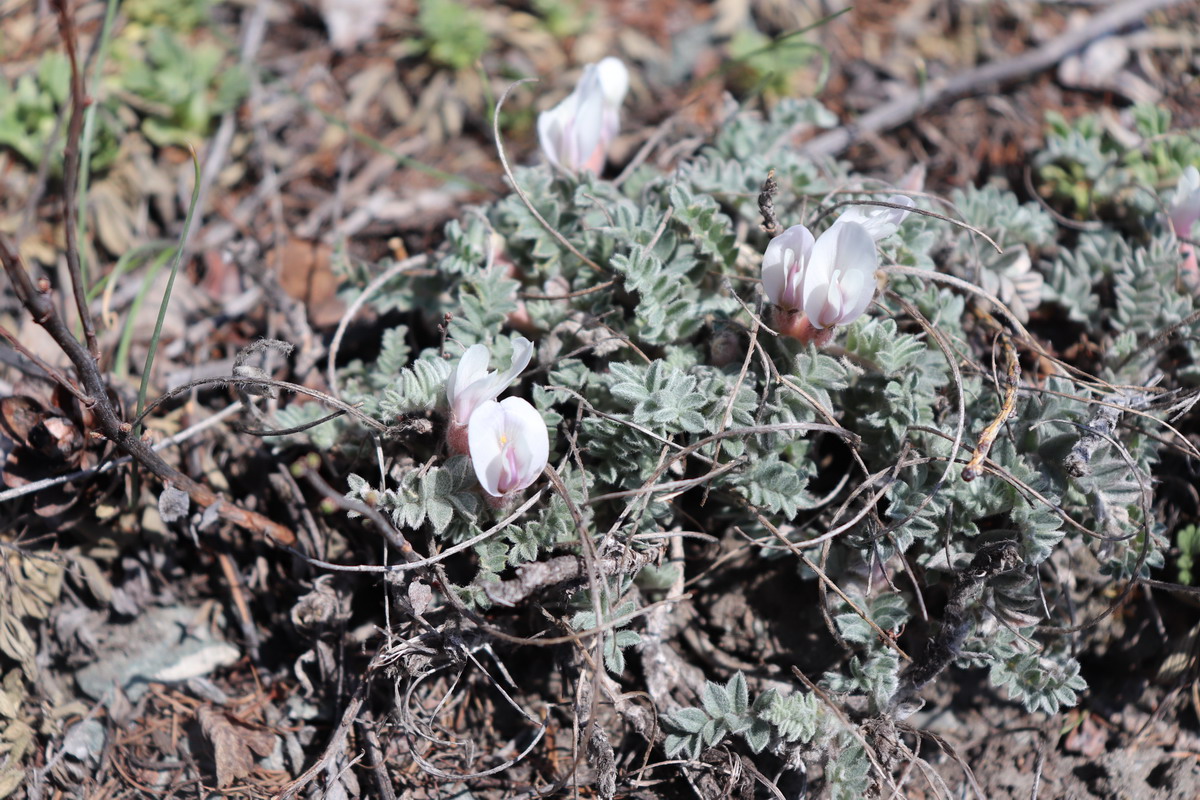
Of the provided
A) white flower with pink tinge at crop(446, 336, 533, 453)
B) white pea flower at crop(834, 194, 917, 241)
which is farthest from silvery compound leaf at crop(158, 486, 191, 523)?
white pea flower at crop(834, 194, 917, 241)

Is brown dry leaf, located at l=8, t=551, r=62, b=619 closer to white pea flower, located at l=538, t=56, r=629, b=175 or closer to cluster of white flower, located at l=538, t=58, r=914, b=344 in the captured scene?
white pea flower, located at l=538, t=56, r=629, b=175

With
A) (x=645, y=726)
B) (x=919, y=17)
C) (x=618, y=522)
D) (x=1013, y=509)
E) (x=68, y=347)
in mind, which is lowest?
(x=645, y=726)

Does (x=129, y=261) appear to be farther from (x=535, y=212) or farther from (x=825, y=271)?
(x=825, y=271)

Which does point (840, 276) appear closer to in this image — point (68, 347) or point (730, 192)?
point (730, 192)

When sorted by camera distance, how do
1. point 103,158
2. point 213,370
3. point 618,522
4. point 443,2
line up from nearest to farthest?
point 618,522 < point 213,370 < point 103,158 < point 443,2

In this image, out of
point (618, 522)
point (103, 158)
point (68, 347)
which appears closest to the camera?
point (68, 347)

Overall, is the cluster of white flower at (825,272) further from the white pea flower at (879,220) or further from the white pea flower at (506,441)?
the white pea flower at (506,441)

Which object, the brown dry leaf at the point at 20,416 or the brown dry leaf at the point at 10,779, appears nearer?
the brown dry leaf at the point at 10,779

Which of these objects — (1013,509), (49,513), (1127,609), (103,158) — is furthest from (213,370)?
(1127,609)

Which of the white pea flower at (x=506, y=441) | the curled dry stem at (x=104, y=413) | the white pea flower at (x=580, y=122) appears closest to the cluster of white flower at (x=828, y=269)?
the white pea flower at (x=506, y=441)
